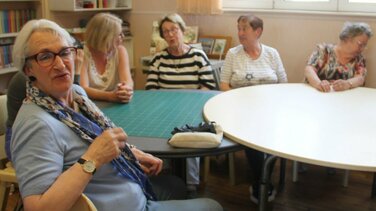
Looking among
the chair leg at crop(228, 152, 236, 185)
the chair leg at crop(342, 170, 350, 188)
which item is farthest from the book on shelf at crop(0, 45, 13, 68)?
the chair leg at crop(342, 170, 350, 188)

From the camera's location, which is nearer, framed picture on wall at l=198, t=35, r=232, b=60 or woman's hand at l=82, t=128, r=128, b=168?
woman's hand at l=82, t=128, r=128, b=168

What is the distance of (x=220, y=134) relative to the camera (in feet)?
5.24

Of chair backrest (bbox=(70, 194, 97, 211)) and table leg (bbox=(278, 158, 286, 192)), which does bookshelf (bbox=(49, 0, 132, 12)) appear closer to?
table leg (bbox=(278, 158, 286, 192))

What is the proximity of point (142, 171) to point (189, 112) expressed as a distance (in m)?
0.59

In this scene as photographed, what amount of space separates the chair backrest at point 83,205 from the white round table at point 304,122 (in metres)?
0.69

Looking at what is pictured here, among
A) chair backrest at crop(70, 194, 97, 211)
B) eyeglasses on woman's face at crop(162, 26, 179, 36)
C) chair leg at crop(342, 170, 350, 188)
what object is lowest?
chair leg at crop(342, 170, 350, 188)

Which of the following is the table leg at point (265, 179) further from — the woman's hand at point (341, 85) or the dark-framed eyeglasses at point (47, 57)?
the woman's hand at point (341, 85)

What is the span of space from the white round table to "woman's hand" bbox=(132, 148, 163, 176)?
32 centimetres

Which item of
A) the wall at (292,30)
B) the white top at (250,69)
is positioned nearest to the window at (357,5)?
the wall at (292,30)

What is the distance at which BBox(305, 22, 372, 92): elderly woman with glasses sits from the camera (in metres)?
2.65

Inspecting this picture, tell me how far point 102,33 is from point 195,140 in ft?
3.88

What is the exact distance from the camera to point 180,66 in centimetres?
276

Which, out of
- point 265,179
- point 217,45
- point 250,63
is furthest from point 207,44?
point 265,179

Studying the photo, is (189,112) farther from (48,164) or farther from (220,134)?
(48,164)
